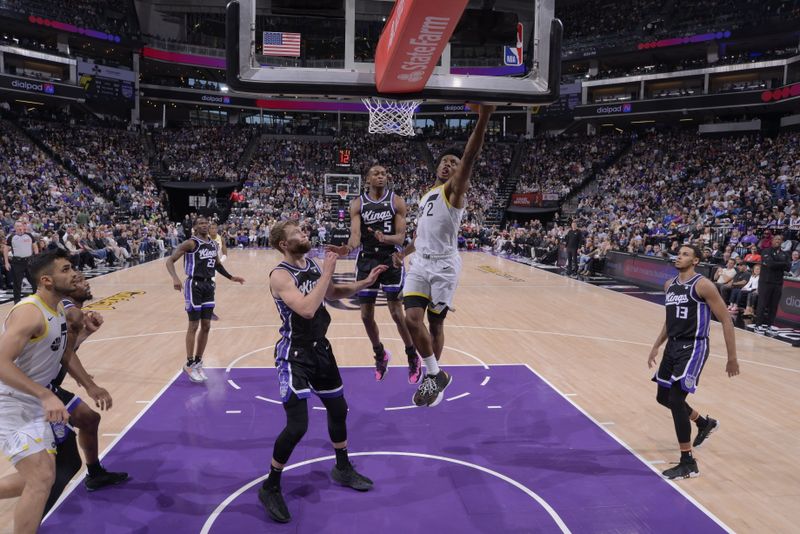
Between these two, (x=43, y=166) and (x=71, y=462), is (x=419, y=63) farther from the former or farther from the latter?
(x=43, y=166)

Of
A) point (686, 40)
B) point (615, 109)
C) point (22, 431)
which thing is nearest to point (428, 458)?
point (22, 431)

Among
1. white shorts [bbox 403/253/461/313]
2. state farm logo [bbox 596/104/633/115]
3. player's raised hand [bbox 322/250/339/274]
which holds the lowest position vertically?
white shorts [bbox 403/253/461/313]

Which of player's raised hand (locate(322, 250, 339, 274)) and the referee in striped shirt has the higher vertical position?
player's raised hand (locate(322, 250, 339, 274))

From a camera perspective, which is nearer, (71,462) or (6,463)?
(71,462)

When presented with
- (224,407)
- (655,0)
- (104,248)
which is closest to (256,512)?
(224,407)

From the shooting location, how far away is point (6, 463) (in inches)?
188

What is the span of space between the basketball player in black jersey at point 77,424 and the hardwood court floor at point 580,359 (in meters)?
0.39

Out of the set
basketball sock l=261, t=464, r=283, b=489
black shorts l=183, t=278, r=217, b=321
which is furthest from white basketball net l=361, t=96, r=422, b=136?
basketball sock l=261, t=464, r=283, b=489

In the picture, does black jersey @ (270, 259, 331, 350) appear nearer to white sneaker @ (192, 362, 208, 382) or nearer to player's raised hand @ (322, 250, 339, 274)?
player's raised hand @ (322, 250, 339, 274)

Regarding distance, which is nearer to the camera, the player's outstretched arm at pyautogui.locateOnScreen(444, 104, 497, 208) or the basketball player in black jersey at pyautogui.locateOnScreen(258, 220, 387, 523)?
the basketball player in black jersey at pyautogui.locateOnScreen(258, 220, 387, 523)

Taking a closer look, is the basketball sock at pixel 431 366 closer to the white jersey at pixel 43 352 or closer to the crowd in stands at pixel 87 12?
the white jersey at pixel 43 352

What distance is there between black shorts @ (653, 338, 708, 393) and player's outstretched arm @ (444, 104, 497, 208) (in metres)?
2.13

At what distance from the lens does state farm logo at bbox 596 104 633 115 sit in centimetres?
3381

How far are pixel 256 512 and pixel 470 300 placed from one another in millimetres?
10305
